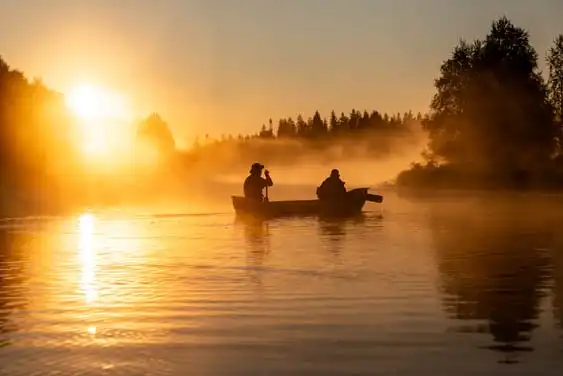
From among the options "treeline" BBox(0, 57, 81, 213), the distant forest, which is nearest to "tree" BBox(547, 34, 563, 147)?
the distant forest

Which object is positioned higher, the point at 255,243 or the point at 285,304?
the point at 255,243

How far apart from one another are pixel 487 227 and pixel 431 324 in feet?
70.7

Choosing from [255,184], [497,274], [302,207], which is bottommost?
[497,274]

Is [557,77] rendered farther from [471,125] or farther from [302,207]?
[302,207]

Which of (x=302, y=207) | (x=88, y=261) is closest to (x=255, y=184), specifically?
(x=302, y=207)

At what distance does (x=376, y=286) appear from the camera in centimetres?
1730

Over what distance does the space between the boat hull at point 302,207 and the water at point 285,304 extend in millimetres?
10115

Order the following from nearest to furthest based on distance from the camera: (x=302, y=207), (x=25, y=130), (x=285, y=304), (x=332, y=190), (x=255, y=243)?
(x=285, y=304) → (x=255, y=243) → (x=302, y=207) → (x=332, y=190) → (x=25, y=130)

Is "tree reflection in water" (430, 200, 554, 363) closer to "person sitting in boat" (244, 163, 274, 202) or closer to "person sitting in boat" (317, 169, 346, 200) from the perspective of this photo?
"person sitting in boat" (317, 169, 346, 200)

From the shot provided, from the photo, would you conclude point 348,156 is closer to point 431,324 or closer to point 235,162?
point 235,162

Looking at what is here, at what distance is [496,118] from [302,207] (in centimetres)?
3946

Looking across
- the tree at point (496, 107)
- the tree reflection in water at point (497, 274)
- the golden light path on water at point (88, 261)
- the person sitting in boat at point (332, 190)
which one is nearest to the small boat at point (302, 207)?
the person sitting in boat at point (332, 190)

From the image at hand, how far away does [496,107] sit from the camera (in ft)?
251

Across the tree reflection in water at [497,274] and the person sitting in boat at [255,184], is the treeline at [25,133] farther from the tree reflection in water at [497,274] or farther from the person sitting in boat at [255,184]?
the tree reflection in water at [497,274]
